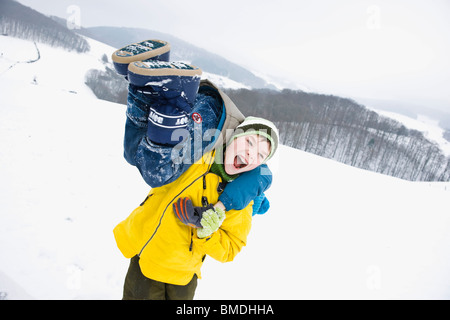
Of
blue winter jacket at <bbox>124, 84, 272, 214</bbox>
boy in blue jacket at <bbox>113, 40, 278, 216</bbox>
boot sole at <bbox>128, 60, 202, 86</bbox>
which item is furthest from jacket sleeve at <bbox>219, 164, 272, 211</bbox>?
boot sole at <bbox>128, 60, 202, 86</bbox>

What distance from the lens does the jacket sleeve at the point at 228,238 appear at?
56.8 inches

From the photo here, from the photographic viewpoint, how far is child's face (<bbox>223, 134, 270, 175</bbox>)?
1.35 metres

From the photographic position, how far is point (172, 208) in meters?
1.44

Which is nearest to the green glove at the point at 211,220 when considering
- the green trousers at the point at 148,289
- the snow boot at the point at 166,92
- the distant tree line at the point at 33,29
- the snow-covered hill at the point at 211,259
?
the snow boot at the point at 166,92

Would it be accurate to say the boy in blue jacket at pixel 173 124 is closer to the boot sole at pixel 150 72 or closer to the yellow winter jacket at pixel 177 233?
the boot sole at pixel 150 72

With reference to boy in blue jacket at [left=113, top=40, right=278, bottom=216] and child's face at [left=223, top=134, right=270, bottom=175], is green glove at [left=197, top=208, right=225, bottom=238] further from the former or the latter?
child's face at [left=223, top=134, right=270, bottom=175]

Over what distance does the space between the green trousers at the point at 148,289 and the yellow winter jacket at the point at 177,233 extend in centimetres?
13

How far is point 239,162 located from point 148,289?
4.22ft

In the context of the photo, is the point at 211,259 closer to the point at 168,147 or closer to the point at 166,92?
the point at 168,147

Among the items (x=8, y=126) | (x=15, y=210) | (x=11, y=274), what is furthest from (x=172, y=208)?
(x=8, y=126)

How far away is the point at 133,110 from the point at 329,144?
2430 inches

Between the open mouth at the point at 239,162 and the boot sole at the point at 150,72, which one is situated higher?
the boot sole at the point at 150,72

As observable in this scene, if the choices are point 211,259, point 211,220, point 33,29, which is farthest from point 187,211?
point 33,29
